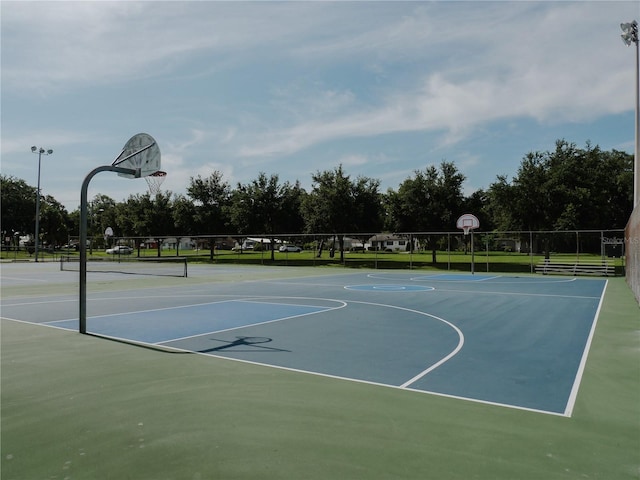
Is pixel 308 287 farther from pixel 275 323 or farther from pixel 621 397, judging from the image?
pixel 621 397

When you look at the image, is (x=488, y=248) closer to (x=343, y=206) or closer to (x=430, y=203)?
(x=430, y=203)

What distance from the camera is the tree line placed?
103 feet

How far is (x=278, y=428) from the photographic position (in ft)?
14.6

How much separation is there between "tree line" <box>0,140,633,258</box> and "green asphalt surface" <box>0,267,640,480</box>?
89.0ft

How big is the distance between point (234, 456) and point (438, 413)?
214 centimetres

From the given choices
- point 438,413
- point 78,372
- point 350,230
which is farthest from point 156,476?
point 350,230

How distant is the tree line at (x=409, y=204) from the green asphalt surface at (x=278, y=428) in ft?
89.0

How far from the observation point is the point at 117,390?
5625 mm

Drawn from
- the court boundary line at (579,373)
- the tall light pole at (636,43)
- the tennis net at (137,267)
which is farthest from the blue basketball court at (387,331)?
the tennis net at (137,267)

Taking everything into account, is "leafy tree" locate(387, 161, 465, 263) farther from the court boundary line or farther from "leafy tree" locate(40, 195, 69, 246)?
"leafy tree" locate(40, 195, 69, 246)

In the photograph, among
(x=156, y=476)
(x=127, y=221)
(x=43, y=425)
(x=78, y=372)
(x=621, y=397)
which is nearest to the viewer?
(x=156, y=476)

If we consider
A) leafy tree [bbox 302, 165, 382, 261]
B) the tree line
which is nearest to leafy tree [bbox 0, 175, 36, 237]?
the tree line

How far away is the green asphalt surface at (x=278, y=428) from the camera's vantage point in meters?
3.65

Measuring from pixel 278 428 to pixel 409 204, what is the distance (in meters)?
32.9
